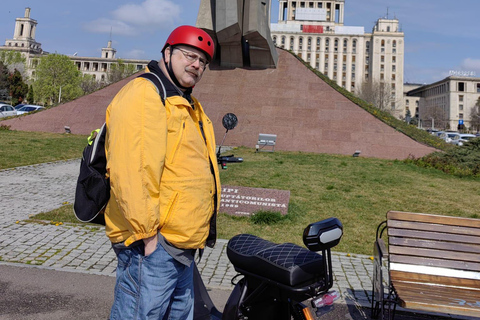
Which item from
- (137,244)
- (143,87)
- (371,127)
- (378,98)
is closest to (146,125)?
(143,87)

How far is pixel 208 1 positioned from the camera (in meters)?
18.4

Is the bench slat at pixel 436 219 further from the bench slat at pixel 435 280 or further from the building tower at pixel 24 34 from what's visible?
the building tower at pixel 24 34

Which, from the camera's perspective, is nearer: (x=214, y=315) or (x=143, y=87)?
(x=143, y=87)

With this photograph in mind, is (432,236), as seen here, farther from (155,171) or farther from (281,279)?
(155,171)

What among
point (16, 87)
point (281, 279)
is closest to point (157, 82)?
point (281, 279)

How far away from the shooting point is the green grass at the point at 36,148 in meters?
13.2

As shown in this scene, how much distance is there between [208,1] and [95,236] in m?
14.6

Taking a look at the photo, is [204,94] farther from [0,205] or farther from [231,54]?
[0,205]

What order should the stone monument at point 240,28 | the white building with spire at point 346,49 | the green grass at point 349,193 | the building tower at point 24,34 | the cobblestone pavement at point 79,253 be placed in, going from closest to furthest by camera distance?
1. the cobblestone pavement at point 79,253
2. the green grass at point 349,193
3. the stone monument at point 240,28
4. the white building with spire at point 346,49
5. the building tower at point 24,34

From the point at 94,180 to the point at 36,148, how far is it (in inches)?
583

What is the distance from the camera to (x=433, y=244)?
414 centimetres

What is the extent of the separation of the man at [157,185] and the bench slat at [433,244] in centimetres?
253

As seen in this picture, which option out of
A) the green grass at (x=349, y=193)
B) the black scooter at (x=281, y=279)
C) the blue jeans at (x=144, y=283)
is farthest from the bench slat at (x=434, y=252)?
the blue jeans at (x=144, y=283)

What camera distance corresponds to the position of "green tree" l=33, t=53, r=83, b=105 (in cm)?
5778
